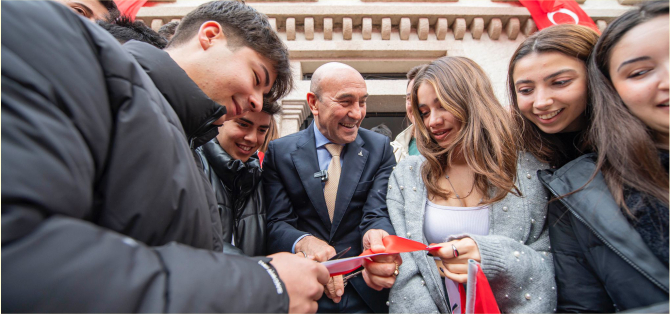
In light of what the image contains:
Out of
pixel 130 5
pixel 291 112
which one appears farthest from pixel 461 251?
pixel 130 5

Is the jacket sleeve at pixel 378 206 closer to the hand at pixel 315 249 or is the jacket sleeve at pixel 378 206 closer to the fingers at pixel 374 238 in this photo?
the fingers at pixel 374 238

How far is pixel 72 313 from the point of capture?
47 centimetres

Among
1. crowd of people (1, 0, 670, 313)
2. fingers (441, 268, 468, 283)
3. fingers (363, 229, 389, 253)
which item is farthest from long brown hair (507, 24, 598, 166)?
fingers (363, 229, 389, 253)

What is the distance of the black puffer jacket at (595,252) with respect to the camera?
38.7 inches

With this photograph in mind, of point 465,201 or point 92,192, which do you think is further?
point 465,201

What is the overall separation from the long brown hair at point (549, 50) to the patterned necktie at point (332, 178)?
109 cm

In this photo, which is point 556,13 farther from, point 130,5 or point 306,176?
point 130,5

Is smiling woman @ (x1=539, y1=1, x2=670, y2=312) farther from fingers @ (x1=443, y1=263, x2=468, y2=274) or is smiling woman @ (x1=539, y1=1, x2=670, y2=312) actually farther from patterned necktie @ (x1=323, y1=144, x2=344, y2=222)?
patterned necktie @ (x1=323, y1=144, x2=344, y2=222)

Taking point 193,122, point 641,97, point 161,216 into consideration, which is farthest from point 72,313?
point 641,97

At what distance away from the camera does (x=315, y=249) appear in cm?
160

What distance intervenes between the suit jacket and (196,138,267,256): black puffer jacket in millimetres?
85

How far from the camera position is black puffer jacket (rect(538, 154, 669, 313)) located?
0.98m

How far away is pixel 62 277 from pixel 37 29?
451mm

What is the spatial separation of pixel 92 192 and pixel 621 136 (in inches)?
63.1
